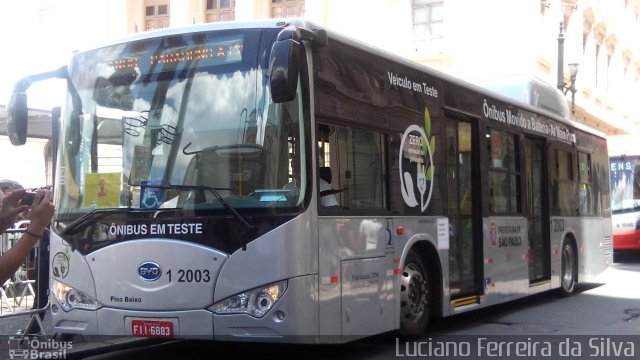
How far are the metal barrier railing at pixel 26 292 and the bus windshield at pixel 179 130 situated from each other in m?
1.55

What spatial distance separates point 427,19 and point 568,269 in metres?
14.3

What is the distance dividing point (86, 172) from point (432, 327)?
5.08 m

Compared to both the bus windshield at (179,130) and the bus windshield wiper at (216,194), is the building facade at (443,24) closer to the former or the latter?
the bus windshield at (179,130)

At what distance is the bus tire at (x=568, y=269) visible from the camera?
13.5 metres

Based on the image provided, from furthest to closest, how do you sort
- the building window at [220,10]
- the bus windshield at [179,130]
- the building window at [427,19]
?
the building window at [220,10], the building window at [427,19], the bus windshield at [179,130]

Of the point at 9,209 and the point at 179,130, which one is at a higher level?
the point at 179,130

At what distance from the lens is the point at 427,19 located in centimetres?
2631

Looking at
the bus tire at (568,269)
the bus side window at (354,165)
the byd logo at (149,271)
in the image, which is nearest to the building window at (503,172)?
the bus tire at (568,269)

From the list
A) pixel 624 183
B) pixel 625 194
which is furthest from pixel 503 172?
pixel 624 183

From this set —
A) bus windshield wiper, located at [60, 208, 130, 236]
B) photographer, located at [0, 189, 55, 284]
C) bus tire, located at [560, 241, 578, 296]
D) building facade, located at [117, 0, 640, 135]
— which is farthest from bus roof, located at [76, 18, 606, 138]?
building facade, located at [117, 0, 640, 135]

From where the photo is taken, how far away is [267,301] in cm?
657

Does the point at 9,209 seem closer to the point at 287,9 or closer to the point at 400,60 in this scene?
the point at 400,60

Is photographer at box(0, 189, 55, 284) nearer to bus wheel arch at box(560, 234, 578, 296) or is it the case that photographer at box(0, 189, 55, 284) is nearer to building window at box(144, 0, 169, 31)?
bus wheel arch at box(560, 234, 578, 296)

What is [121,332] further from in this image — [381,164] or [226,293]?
[381,164]
